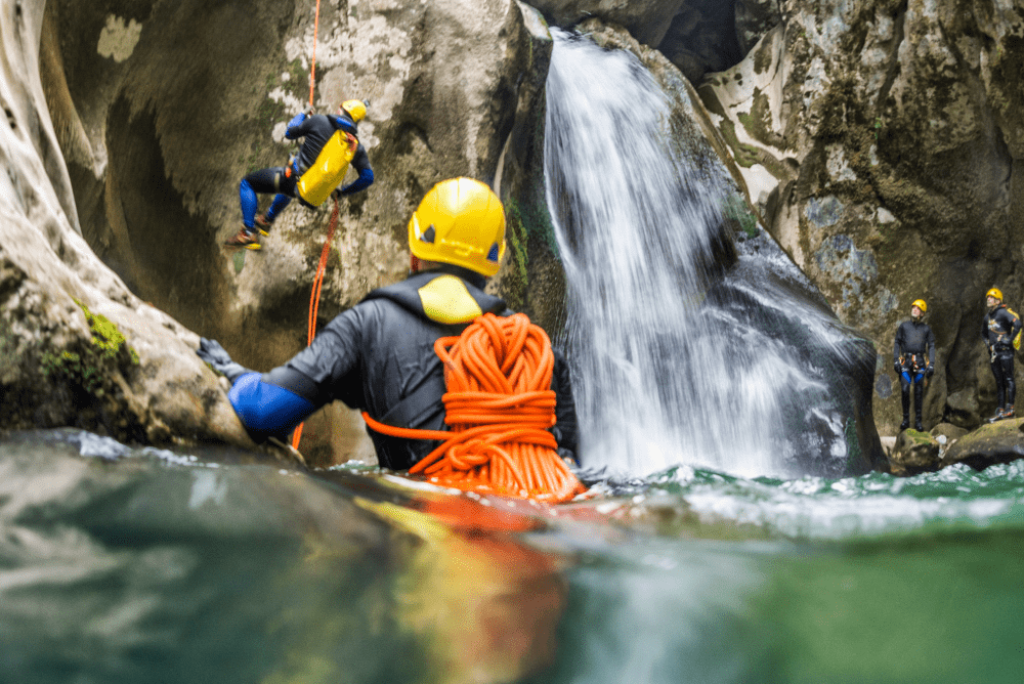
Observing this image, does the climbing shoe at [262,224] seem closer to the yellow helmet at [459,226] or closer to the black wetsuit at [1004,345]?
the yellow helmet at [459,226]

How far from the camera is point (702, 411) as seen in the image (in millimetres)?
6656

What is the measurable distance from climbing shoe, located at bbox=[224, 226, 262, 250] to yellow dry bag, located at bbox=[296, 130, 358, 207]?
0.66m

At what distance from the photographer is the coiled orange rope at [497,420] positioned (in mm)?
2037

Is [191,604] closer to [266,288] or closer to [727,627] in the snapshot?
[727,627]

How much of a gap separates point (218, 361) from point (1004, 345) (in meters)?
10.2

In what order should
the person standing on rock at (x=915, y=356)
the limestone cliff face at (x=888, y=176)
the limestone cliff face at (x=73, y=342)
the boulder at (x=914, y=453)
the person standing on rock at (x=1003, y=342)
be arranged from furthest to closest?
the limestone cliff face at (x=888, y=176) → the person standing on rock at (x=915, y=356) → the person standing on rock at (x=1003, y=342) → the boulder at (x=914, y=453) → the limestone cliff face at (x=73, y=342)

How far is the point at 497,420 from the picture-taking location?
210 cm

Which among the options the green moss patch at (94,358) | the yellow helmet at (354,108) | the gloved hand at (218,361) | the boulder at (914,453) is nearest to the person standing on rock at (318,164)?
the yellow helmet at (354,108)

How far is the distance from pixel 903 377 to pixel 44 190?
10.7 meters

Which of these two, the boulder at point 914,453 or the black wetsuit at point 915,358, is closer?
the boulder at point 914,453

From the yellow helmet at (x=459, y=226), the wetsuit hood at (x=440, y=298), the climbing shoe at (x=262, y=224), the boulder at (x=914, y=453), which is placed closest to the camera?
the wetsuit hood at (x=440, y=298)

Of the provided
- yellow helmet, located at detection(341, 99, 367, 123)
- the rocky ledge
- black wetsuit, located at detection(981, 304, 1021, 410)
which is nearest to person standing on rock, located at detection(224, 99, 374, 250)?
yellow helmet, located at detection(341, 99, 367, 123)

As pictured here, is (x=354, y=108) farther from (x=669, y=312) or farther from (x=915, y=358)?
(x=915, y=358)

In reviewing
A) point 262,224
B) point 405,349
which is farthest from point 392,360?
point 262,224
